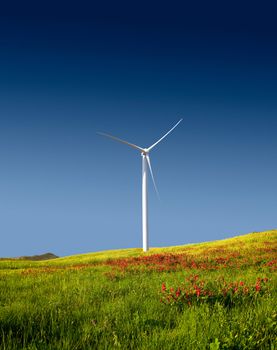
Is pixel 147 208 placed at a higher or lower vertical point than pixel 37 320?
higher

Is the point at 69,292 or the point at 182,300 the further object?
the point at 69,292

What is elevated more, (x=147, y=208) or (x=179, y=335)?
(x=147, y=208)

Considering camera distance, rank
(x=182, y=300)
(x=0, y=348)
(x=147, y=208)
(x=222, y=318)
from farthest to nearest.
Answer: (x=147, y=208)
(x=182, y=300)
(x=222, y=318)
(x=0, y=348)

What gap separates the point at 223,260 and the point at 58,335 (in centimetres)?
1539

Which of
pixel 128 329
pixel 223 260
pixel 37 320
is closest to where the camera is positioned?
pixel 128 329

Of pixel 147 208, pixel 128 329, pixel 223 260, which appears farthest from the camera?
pixel 147 208

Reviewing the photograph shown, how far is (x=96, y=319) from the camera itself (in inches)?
221

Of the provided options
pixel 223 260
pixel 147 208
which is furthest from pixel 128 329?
pixel 147 208

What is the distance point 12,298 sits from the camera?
8.27 metres

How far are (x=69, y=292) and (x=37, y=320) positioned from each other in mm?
2933

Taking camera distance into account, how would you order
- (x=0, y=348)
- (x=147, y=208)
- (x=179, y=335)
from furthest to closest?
1. (x=147, y=208)
2. (x=179, y=335)
3. (x=0, y=348)

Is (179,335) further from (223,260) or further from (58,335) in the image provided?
(223,260)

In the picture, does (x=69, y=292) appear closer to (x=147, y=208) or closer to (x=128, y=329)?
(x=128, y=329)

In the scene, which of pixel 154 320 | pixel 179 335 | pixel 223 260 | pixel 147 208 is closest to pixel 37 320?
pixel 154 320
